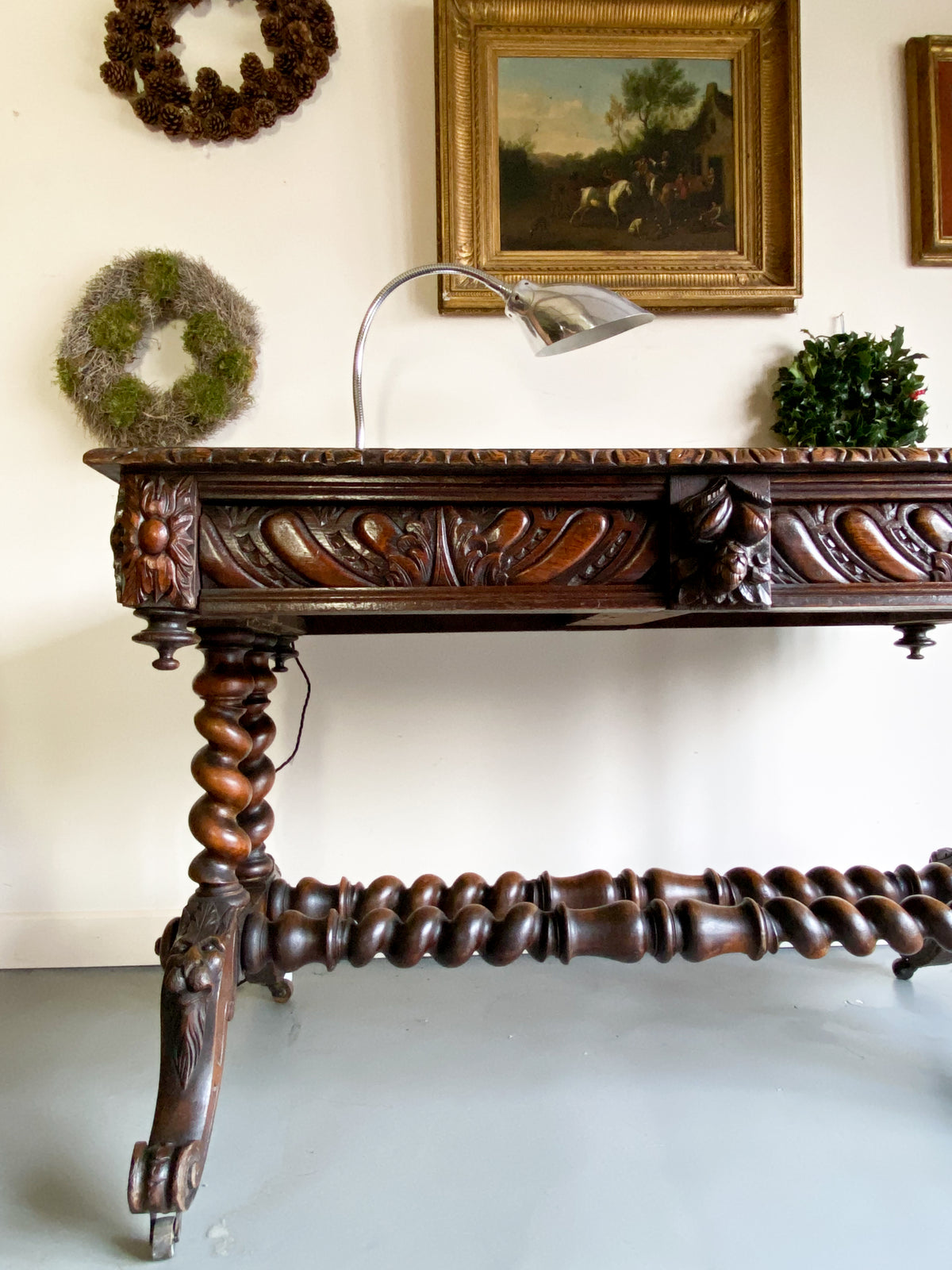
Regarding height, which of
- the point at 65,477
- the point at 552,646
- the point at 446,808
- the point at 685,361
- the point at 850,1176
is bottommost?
A: the point at 850,1176

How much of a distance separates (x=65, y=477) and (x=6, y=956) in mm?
1099

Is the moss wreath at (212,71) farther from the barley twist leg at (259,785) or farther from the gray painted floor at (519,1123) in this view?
the gray painted floor at (519,1123)

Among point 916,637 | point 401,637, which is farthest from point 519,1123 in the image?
point 916,637

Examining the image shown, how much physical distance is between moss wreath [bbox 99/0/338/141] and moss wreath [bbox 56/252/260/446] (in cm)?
33

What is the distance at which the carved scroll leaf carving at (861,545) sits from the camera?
89 centimetres

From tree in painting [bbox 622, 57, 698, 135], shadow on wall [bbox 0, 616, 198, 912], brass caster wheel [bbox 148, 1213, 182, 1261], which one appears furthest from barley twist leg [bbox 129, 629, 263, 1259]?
tree in painting [bbox 622, 57, 698, 135]

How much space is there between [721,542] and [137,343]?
1.43m

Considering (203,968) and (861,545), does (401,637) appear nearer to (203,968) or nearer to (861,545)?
(203,968)

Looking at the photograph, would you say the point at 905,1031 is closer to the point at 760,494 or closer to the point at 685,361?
the point at 760,494

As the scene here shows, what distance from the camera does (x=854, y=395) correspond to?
5.37ft

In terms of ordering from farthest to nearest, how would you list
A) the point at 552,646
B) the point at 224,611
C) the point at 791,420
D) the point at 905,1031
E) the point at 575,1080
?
the point at 552,646 → the point at 791,420 → the point at 905,1031 → the point at 575,1080 → the point at 224,611

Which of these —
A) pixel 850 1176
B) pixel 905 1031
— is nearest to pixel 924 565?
pixel 850 1176

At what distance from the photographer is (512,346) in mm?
1711

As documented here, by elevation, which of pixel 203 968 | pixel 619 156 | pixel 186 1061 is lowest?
pixel 186 1061
